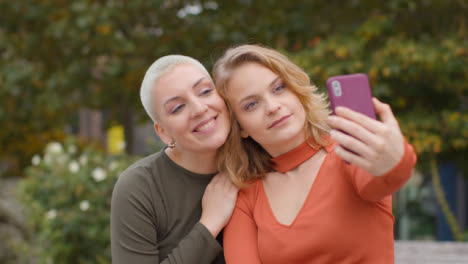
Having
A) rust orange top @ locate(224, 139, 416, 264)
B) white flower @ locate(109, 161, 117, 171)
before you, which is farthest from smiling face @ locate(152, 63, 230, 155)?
white flower @ locate(109, 161, 117, 171)

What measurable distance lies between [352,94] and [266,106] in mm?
412

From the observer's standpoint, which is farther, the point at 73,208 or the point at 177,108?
the point at 73,208

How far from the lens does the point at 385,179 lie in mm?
1442

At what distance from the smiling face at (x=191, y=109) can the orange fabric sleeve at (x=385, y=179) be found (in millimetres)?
596

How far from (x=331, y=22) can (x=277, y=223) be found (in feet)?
14.1

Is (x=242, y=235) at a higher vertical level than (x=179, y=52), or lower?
higher

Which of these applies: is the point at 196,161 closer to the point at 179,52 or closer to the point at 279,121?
the point at 279,121

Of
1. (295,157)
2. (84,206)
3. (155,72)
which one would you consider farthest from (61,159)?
(295,157)

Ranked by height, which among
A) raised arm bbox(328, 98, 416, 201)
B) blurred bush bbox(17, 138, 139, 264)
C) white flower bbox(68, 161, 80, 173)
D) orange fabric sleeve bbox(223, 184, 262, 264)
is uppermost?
raised arm bbox(328, 98, 416, 201)

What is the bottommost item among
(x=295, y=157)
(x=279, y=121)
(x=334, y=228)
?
(x=334, y=228)

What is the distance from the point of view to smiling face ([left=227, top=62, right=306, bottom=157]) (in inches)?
72.6

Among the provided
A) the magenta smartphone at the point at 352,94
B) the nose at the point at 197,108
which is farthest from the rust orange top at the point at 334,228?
the nose at the point at 197,108

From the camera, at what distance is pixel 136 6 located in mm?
5891

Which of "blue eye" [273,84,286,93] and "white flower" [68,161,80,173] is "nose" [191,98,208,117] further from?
"white flower" [68,161,80,173]
